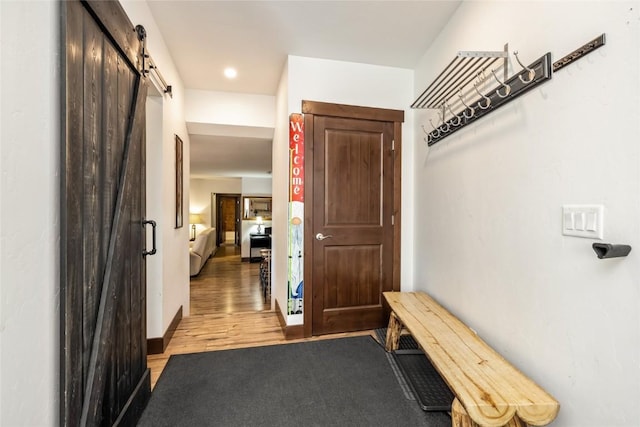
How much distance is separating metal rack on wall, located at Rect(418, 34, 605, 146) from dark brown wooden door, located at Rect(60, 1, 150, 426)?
1647 millimetres

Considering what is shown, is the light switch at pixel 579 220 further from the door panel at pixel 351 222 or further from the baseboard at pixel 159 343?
the baseboard at pixel 159 343

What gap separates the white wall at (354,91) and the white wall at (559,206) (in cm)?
75

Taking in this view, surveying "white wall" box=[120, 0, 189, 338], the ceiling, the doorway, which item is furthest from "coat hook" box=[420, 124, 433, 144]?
the doorway

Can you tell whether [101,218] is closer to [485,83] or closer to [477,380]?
[477,380]

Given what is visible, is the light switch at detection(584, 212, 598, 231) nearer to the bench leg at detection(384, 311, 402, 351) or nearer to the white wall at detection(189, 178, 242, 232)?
the bench leg at detection(384, 311, 402, 351)


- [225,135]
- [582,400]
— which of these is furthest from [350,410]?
[225,135]

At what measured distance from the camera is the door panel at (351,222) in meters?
2.42

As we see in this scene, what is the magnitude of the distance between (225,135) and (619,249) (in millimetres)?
3418

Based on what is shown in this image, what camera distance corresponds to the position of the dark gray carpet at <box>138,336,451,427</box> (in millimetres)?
1458

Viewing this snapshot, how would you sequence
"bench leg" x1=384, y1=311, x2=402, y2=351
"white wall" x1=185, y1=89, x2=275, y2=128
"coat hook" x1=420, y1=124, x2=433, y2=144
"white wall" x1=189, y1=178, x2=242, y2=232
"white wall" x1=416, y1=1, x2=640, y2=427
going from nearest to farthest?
"white wall" x1=416, y1=1, x2=640, y2=427 → "bench leg" x1=384, y1=311, x2=402, y2=351 → "coat hook" x1=420, y1=124, x2=433, y2=144 → "white wall" x1=185, y1=89, x2=275, y2=128 → "white wall" x1=189, y1=178, x2=242, y2=232

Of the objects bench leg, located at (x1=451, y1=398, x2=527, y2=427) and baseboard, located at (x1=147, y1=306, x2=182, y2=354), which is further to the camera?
baseboard, located at (x1=147, y1=306, x2=182, y2=354)

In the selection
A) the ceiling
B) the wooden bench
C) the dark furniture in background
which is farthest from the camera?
the dark furniture in background

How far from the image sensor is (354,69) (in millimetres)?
2500

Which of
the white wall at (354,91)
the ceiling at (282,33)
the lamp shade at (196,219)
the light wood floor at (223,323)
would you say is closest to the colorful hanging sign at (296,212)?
the white wall at (354,91)
